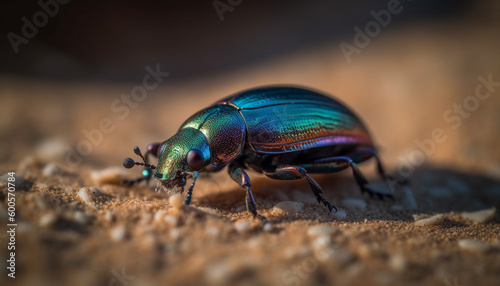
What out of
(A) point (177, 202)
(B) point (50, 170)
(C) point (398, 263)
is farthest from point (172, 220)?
(B) point (50, 170)

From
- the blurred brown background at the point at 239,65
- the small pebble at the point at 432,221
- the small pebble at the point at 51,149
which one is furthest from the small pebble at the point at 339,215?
the small pebble at the point at 51,149

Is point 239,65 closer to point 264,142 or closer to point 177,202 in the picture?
point 264,142

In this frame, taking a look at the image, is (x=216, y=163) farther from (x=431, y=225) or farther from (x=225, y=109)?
(x=431, y=225)

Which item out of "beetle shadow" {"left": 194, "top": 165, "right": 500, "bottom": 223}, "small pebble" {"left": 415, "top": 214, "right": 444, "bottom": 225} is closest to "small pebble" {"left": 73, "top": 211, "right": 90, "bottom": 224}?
"beetle shadow" {"left": 194, "top": 165, "right": 500, "bottom": 223}

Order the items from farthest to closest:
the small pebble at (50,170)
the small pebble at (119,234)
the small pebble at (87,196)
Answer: the small pebble at (50,170), the small pebble at (87,196), the small pebble at (119,234)

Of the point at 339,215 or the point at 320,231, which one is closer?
the point at 320,231

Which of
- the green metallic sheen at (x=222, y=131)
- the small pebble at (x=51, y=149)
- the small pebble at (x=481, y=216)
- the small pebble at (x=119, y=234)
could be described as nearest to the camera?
the small pebble at (x=119, y=234)

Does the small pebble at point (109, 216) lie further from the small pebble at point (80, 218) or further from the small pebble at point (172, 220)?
the small pebble at point (172, 220)
